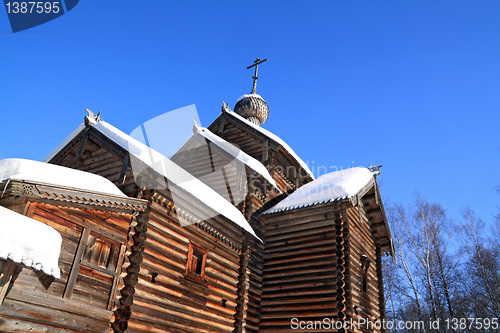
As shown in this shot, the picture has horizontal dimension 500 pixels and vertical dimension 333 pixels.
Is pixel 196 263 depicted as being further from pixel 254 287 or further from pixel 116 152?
pixel 116 152

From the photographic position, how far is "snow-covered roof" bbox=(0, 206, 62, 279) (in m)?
4.84

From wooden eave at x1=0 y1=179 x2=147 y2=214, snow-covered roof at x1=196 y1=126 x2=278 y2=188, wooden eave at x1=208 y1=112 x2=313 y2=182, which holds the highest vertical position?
wooden eave at x1=208 y1=112 x2=313 y2=182

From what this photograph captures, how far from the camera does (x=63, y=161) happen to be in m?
12.3

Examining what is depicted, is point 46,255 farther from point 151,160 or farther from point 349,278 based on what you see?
point 349,278

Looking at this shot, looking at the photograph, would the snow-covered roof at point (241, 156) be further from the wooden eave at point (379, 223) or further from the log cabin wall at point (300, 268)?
the wooden eave at point (379, 223)

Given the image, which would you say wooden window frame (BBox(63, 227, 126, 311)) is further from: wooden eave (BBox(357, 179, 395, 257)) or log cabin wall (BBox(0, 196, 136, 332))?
wooden eave (BBox(357, 179, 395, 257))

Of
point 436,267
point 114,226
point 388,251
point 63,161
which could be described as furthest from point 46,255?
point 436,267

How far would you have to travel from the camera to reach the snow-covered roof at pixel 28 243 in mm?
4840

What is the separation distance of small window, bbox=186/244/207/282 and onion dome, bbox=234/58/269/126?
1270cm

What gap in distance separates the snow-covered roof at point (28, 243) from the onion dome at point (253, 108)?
1732 centimetres

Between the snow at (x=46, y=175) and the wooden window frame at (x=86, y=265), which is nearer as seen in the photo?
the snow at (x=46, y=175)

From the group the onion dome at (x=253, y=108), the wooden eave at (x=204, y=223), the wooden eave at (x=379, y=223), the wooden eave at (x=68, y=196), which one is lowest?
the wooden eave at (x=68, y=196)

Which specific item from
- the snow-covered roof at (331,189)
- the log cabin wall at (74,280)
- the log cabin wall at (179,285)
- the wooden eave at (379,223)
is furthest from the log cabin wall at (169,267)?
the wooden eave at (379,223)

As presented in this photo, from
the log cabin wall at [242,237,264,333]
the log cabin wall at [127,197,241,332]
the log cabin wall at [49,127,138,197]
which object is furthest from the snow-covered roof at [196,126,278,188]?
the log cabin wall at [49,127,138,197]
